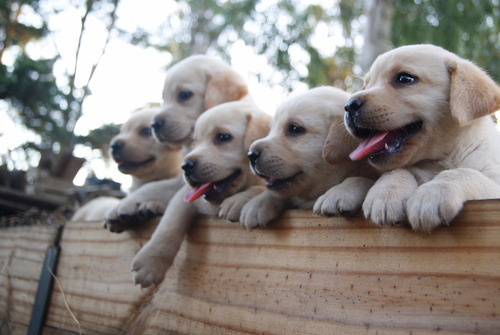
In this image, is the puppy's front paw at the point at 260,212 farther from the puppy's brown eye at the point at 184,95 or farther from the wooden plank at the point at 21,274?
the puppy's brown eye at the point at 184,95

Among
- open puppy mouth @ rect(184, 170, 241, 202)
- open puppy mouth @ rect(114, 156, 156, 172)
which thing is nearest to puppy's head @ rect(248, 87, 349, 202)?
open puppy mouth @ rect(184, 170, 241, 202)

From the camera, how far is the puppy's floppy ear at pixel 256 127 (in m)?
3.17

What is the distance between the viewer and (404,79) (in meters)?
2.33

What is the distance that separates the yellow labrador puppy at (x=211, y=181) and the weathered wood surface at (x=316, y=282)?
102mm

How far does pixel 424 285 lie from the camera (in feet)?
4.75

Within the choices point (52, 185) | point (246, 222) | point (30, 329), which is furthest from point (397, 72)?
point (52, 185)

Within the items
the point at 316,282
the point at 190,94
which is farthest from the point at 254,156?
the point at 190,94

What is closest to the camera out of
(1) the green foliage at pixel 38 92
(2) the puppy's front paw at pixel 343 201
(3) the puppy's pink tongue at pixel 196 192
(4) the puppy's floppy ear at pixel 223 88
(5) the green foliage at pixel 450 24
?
(2) the puppy's front paw at pixel 343 201

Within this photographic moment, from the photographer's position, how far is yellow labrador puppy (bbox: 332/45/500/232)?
2.08 metres

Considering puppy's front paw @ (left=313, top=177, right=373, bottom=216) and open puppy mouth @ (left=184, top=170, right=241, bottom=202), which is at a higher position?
puppy's front paw @ (left=313, top=177, right=373, bottom=216)

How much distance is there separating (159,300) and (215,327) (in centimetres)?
53

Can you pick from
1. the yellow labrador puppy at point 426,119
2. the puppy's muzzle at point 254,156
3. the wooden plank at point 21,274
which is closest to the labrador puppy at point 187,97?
the wooden plank at point 21,274

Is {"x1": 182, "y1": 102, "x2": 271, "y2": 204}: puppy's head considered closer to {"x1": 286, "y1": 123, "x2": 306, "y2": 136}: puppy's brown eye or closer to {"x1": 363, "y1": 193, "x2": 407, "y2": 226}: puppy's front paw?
{"x1": 286, "y1": 123, "x2": 306, "y2": 136}: puppy's brown eye

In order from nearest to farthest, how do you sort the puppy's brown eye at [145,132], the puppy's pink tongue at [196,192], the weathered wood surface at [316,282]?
the weathered wood surface at [316,282] < the puppy's pink tongue at [196,192] < the puppy's brown eye at [145,132]
